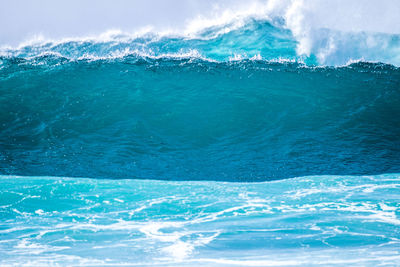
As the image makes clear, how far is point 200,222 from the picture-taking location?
4.58 m

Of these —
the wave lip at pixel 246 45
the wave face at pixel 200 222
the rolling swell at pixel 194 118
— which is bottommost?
the wave face at pixel 200 222

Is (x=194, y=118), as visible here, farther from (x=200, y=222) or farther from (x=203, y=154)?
(x=200, y=222)

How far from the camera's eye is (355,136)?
22.8 ft

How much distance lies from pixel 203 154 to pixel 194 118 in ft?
3.92

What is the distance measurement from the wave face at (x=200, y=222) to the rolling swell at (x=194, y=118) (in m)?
0.31

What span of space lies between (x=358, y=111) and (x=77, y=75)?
6.30m

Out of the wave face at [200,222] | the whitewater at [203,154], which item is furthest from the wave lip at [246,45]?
the wave face at [200,222]

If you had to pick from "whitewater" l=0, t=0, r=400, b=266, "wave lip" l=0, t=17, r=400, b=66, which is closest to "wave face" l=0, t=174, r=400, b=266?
"whitewater" l=0, t=0, r=400, b=266

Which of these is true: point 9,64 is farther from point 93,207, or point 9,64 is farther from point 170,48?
point 93,207

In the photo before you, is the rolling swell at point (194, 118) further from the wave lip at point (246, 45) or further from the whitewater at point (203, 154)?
the wave lip at point (246, 45)

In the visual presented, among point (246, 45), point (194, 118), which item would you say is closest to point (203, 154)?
point (194, 118)

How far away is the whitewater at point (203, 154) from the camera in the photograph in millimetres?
3846

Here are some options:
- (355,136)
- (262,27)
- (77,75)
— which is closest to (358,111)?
(355,136)

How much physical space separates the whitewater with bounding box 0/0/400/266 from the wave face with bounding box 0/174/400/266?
0.03 meters
